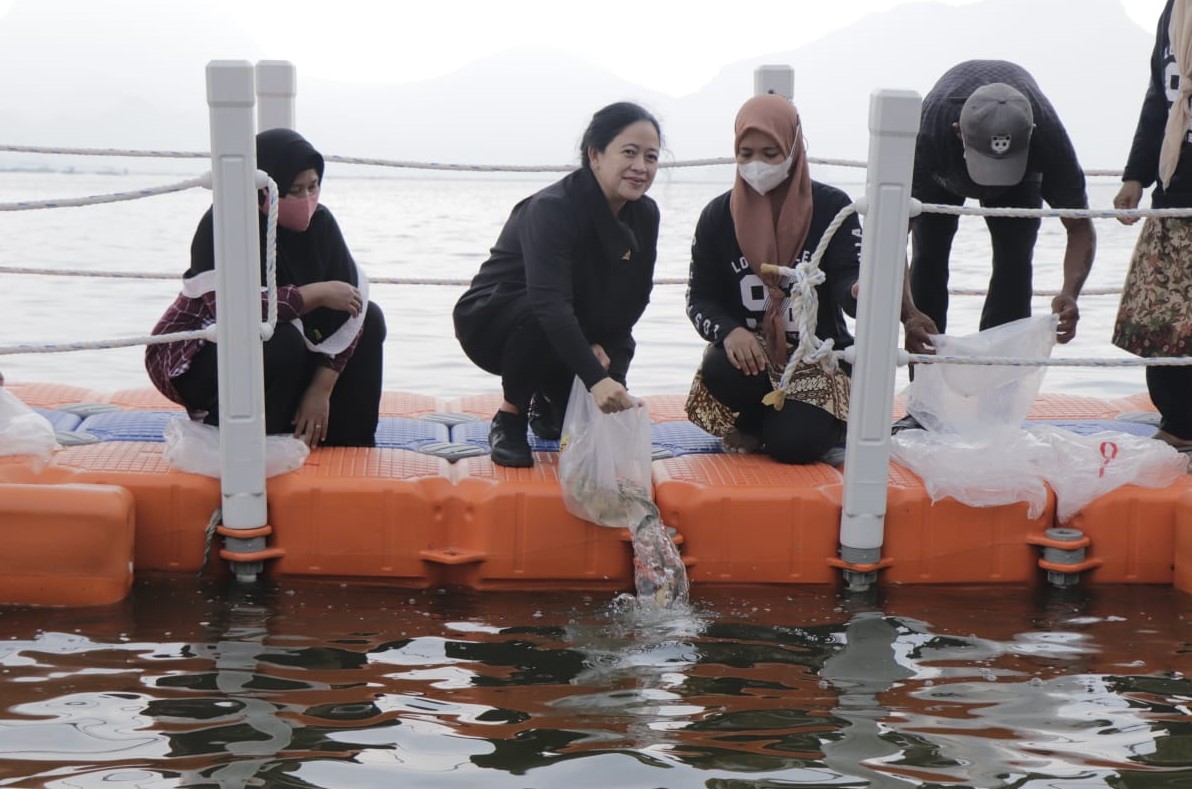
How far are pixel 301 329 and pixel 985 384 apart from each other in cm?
201

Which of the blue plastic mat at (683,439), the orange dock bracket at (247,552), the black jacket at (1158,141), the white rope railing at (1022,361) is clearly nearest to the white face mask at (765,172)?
the white rope railing at (1022,361)

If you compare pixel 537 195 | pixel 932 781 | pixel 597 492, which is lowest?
pixel 932 781

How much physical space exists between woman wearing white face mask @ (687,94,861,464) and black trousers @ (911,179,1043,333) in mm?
482

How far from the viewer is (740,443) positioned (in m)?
4.21

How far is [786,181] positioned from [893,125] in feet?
1.57

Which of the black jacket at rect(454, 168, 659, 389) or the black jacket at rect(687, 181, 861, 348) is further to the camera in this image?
the black jacket at rect(687, 181, 861, 348)

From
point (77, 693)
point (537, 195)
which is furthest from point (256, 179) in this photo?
point (77, 693)

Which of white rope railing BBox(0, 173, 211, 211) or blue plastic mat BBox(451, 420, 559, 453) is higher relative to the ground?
white rope railing BBox(0, 173, 211, 211)

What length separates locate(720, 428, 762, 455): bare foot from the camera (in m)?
4.21

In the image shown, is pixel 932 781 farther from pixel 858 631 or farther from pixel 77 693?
pixel 77 693

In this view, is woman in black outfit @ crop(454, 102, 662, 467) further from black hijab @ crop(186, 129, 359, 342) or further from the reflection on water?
the reflection on water

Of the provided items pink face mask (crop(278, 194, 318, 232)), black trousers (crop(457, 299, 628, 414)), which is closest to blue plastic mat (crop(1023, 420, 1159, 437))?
black trousers (crop(457, 299, 628, 414))

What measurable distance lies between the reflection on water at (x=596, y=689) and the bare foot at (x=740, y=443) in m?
0.52

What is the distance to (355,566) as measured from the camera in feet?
12.6
